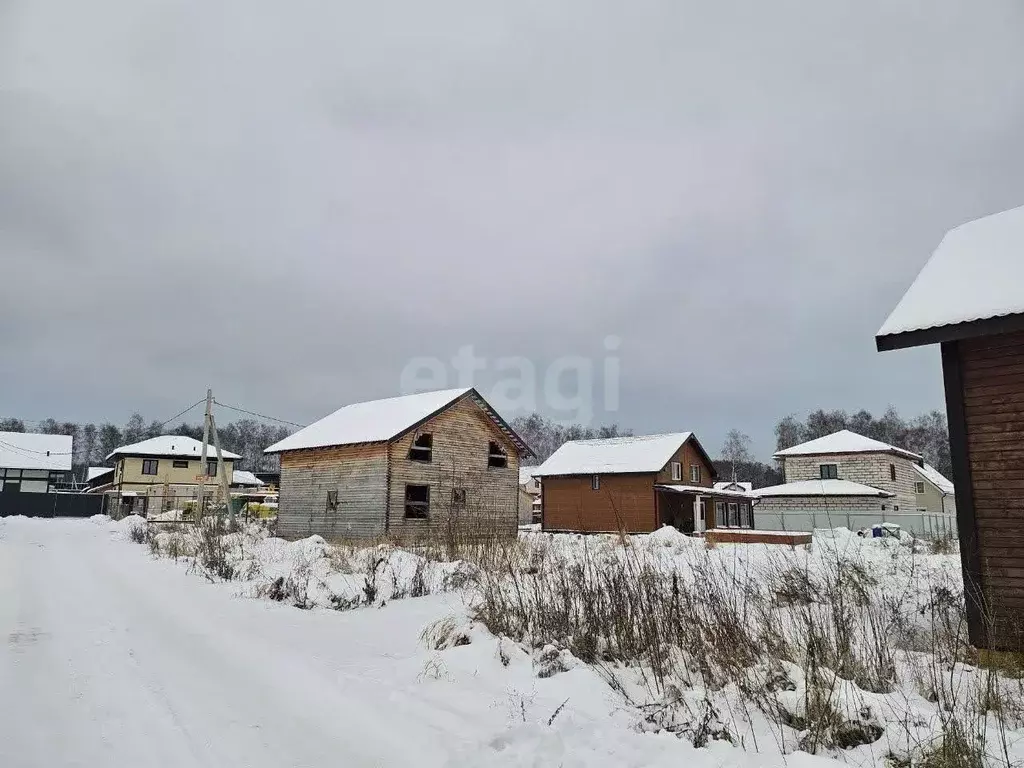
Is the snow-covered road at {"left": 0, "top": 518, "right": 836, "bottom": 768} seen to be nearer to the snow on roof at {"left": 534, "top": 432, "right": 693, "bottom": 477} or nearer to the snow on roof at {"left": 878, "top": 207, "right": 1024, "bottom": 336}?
the snow on roof at {"left": 878, "top": 207, "right": 1024, "bottom": 336}

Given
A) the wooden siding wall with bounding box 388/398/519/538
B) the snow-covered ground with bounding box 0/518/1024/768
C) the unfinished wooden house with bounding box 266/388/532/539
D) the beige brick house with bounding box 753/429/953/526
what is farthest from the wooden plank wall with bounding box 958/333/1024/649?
the beige brick house with bounding box 753/429/953/526

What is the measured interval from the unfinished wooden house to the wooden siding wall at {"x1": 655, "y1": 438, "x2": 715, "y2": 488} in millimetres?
10544

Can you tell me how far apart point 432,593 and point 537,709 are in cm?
594

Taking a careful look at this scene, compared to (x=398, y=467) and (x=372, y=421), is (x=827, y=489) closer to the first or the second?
(x=398, y=467)

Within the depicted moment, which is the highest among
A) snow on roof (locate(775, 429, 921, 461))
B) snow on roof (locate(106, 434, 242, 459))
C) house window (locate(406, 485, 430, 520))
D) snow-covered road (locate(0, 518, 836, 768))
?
snow on roof (locate(106, 434, 242, 459))

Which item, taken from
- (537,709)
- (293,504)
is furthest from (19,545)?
(537,709)

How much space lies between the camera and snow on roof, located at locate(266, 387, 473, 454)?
2897 centimetres

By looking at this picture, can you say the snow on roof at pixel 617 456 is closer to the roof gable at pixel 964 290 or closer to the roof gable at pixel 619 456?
the roof gable at pixel 619 456

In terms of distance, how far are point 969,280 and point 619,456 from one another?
3306cm

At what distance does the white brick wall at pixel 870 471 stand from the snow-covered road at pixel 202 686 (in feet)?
136

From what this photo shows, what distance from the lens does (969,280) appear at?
8.85m

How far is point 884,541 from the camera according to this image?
2080 centimetres

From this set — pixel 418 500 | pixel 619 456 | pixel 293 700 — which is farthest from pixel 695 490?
pixel 293 700

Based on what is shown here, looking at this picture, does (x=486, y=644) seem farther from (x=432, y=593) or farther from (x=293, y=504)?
(x=293, y=504)
